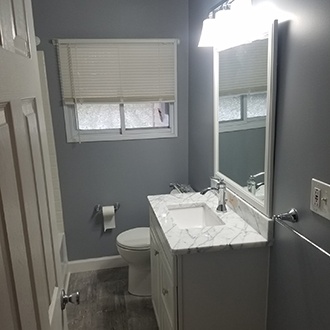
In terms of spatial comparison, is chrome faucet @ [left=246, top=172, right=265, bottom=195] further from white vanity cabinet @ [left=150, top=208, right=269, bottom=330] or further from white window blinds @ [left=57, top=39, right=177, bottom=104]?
white window blinds @ [left=57, top=39, right=177, bottom=104]

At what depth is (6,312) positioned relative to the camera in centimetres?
60

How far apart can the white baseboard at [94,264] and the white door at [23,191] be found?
2.02 m

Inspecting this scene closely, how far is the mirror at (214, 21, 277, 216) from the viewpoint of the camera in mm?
1518

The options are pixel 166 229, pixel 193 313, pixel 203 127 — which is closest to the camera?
pixel 193 313

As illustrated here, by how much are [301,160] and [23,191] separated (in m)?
1.05

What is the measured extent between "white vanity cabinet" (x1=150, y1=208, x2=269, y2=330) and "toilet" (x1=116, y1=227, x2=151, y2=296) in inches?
32.0

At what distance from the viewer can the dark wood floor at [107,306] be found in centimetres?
230

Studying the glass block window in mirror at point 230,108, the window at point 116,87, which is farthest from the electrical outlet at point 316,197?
the window at point 116,87

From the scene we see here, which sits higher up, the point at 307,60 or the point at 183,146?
the point at 307,60

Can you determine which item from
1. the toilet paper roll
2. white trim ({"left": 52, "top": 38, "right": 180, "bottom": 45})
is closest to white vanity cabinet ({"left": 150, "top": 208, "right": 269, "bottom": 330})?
the toilet paper roll

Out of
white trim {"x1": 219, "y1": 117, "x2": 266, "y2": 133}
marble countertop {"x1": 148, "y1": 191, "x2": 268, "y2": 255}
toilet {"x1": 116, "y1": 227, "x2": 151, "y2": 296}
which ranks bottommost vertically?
toilet {"x1": 116, "y1": 227, "x2": 151, "y2": 296}

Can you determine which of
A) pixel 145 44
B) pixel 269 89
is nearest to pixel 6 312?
pixel 269 89

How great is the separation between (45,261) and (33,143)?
347 millimetres

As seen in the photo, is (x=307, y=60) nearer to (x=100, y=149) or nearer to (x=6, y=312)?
(x=6, y=312)
